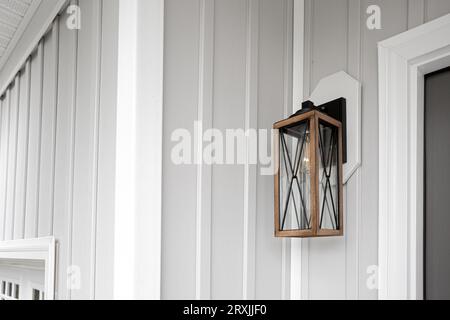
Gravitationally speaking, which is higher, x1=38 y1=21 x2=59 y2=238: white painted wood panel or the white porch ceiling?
the white porch ceiling

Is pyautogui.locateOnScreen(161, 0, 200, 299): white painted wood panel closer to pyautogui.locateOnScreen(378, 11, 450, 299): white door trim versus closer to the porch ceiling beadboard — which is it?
pyautogui.locateOnScreen(378, 11, 450, 299): white door trim

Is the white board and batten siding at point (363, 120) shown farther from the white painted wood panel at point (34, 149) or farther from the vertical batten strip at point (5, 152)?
the vertical batten strip at point (5, 152)

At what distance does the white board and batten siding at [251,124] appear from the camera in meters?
1.11

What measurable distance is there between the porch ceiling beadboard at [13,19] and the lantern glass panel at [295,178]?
4.16 feet

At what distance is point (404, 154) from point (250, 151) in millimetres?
412

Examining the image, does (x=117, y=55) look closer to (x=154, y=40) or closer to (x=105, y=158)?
(x=154, y=40)

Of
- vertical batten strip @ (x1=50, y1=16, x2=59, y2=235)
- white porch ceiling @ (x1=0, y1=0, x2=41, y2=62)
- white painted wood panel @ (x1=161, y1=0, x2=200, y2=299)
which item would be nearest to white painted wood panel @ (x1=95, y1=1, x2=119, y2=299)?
white painted wood panel @ (x1=161, y1=0, x2=200, y2=299)

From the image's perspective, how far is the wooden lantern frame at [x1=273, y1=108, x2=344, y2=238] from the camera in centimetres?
107

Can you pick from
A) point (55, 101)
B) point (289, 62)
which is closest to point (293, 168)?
point (289, 62)

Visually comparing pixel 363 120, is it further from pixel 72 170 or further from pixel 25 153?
pixel 25 153

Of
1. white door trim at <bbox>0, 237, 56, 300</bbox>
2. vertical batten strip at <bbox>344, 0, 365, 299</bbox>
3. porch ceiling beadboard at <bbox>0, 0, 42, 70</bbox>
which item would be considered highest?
porch ceiling beadboard at <bbox>0, 0, 42, 70</bbox>

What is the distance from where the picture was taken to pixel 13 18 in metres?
1.99

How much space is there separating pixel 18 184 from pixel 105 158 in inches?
44.3

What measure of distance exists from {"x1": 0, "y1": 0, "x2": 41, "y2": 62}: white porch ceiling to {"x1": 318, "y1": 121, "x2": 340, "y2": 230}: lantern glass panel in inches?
52.8
